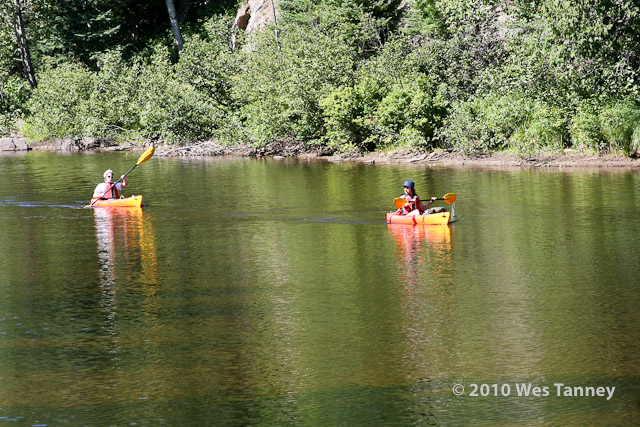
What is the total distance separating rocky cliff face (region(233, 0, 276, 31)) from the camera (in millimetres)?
62469

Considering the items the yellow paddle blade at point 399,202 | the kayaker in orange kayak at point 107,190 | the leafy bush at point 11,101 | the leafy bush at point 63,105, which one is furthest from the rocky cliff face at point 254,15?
the yellow paddle blade at point 399,202

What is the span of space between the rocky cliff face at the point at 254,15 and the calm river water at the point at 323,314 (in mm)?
39350

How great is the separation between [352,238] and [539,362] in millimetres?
9739

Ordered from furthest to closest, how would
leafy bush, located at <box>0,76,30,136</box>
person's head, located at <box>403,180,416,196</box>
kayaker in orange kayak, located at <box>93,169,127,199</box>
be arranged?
1. leafy bush, located at <box>0,76,30,136</box>
2. kayaker in orange kayak, located at <box>93,169,127,199</box>
3. person's head, located at <box>403,180,416,196</box>

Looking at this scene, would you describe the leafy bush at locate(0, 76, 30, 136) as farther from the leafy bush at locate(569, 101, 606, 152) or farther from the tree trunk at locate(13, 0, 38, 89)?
the leafy bush at locate(569, 101, 606, 152)

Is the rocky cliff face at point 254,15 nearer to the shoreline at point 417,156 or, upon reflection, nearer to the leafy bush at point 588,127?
the shoreline at point 417,156

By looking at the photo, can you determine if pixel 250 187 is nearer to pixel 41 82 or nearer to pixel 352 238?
pixel 352 238

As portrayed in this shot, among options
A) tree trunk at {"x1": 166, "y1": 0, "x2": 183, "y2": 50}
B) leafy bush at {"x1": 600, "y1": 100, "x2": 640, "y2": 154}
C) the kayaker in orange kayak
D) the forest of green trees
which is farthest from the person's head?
tree trunk at {"x1": 166, "y1": 0, "x2": 183, "y2": 50}

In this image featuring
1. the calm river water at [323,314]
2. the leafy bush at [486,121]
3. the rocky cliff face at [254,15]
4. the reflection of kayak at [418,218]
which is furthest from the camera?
the rocky cliff face at [254,15]

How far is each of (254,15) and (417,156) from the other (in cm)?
2904

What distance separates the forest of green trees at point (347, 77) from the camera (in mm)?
32406

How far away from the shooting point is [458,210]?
23.6 m

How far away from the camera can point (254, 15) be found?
6353 centimetres

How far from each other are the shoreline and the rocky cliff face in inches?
574
